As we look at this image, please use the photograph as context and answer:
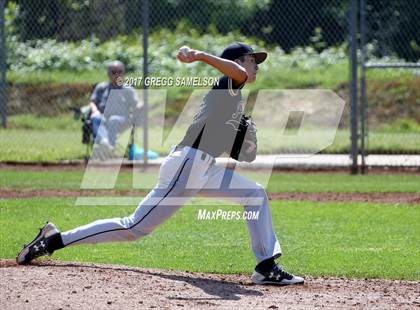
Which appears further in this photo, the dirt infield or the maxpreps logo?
the dirt infield

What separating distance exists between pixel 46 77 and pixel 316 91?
252 inches

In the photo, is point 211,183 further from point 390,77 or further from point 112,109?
point 390,77

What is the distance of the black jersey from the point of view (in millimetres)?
7215

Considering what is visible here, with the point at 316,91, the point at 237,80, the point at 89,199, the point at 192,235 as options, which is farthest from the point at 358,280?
the point at 316,91

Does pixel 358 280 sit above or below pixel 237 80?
below

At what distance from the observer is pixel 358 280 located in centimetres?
774

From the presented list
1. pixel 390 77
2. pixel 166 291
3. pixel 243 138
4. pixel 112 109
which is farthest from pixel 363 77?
pixel 166 291

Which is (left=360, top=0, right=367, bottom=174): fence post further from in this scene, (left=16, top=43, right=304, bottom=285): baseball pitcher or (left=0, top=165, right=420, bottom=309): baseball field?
(left=16, top=43, right=304, bottom=285): baseball pitcher

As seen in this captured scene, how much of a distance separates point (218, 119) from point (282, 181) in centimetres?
770

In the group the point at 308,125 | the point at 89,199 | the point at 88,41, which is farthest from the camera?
the point at 308,125

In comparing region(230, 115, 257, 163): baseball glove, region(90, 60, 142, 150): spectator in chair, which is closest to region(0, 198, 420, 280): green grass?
region(230, 115, 257, 163): baseball glove

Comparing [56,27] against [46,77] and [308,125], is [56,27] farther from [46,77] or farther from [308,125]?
[308,125]

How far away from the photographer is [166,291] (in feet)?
22.2

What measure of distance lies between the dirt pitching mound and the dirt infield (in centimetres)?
507
